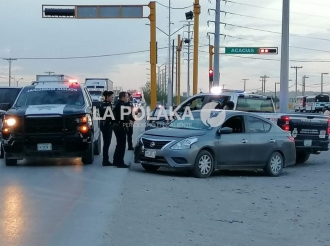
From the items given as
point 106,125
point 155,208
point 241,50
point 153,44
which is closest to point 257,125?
point 106,125

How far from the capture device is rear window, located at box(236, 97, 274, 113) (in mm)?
17766

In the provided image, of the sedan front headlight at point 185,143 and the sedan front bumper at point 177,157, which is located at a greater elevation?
the sedan front headlight at point 185,143

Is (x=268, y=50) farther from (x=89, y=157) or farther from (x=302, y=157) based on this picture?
(x=89, y=157)

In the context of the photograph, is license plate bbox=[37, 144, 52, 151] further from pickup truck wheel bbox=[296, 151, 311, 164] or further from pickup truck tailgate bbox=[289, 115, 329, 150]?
pickup truck wheel bbox=[296, 151, 311, 164]

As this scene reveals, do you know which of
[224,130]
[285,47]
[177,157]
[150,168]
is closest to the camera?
[177,157]

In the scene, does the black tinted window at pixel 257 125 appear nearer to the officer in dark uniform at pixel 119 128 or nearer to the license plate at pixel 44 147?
the officer in dark uniform at pixel 119 128

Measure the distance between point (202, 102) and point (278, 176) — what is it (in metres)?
4.43

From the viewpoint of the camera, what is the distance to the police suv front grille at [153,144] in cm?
1364

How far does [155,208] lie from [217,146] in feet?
14.2

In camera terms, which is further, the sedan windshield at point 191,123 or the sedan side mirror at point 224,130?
the sedan windshield at point 191,123

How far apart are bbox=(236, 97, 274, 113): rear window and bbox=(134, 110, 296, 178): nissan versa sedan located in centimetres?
257

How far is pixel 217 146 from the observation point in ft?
45.3

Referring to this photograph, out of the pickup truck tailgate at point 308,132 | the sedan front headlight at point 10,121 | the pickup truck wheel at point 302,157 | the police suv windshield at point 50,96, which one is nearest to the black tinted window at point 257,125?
the pickup truck tailgate at point 308,132

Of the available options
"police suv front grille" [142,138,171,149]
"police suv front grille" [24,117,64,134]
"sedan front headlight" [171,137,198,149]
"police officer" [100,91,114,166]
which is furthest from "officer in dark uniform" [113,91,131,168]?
"sedan front headlight" [171,137,198,149]
